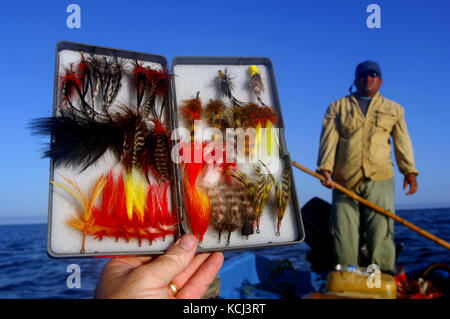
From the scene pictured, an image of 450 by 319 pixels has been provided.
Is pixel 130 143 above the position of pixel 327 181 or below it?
above

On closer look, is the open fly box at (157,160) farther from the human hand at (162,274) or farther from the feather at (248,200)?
the human hand at (162,274)

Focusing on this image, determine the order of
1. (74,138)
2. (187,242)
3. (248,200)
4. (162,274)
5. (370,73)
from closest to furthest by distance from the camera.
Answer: (162,274) < (187,242) < (74,138) < (248,200) < (370,73)

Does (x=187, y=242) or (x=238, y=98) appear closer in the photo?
(x=187, y=242)

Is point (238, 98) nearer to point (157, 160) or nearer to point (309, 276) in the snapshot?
point (157, 160)

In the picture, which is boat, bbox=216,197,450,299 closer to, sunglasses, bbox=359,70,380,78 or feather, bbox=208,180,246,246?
sunglasses, bbox=359,70,380,78

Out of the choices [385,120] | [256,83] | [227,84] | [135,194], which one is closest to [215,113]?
[227,84]

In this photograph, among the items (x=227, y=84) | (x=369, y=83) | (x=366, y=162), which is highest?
(x=369, y=83)
